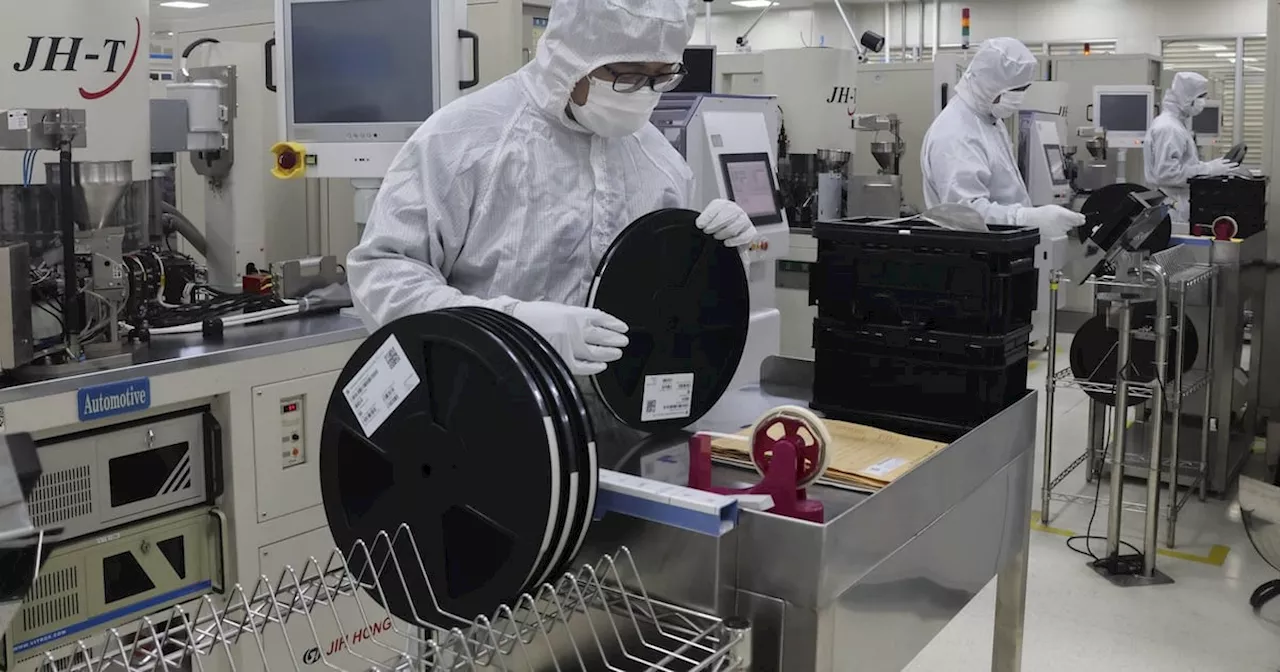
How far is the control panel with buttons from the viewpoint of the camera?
2.34 metres

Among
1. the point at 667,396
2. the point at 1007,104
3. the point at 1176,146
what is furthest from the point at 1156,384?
the point at 1176,146

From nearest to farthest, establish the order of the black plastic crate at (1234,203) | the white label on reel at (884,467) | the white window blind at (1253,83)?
the white label on reel at (884,467)
the black plastic crate at (1234,203)
the white window blind at (1253,83)

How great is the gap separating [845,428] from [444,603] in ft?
2.13

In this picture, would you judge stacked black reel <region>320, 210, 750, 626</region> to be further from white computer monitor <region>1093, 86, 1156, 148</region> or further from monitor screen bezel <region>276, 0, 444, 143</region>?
white computer monitor <region>1093, 86, 1156, 148</region>

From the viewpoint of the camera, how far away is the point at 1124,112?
718 centimetres

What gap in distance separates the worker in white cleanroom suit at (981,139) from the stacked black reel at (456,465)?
3.38 metres

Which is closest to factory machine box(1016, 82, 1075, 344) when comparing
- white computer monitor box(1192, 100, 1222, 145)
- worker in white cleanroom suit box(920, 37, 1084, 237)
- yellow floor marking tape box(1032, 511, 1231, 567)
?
worker in white cleanroom suit box(920, 37, 1084, 237)

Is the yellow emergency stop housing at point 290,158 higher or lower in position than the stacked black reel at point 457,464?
higher

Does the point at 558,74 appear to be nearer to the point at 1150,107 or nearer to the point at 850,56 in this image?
the point at 850,56

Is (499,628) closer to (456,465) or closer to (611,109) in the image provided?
(456,465)

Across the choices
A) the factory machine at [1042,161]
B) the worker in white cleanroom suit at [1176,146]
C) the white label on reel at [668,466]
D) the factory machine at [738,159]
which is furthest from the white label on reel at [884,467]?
the worker in white cleanroom suit at [1176,146]

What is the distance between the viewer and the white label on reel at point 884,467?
1.30m

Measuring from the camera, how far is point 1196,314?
154 inches

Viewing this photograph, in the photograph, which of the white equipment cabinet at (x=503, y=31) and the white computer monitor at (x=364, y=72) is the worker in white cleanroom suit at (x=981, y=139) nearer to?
the white equipment cabinet at (x=503, y=31)
